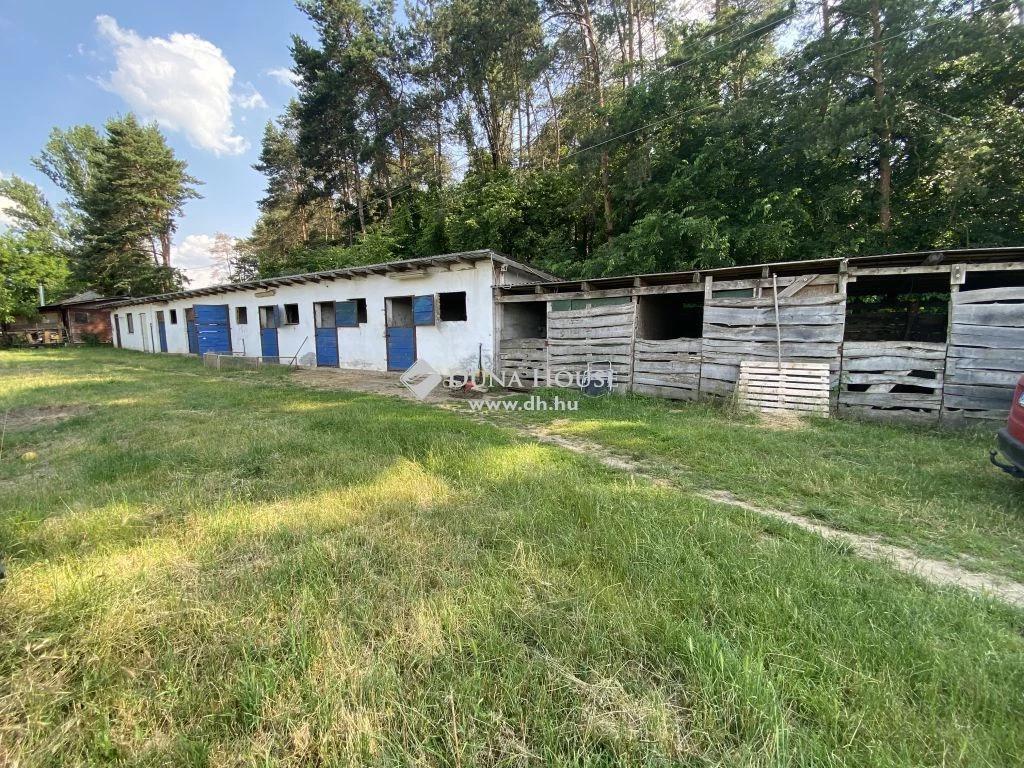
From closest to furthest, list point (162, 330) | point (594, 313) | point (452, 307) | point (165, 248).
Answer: point (594, 313)
point (452, 307)
point (162, 330)
point (165, 248)

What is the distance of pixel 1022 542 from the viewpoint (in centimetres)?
288

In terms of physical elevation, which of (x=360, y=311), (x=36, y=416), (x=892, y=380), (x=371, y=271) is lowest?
(x=36, y=416)

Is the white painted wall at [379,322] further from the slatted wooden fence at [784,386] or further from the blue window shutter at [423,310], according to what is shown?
the slatted wooden fence at [784,386]

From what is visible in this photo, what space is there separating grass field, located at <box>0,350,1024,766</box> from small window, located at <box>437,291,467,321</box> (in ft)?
29.8

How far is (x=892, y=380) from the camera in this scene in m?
6.32

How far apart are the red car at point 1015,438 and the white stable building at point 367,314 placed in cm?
847

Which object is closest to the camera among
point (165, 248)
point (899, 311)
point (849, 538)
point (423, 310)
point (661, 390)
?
point (849, 538)

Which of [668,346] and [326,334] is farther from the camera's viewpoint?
[326,334]

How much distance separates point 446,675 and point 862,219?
13.6m

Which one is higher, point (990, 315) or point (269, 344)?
point (990, 315)

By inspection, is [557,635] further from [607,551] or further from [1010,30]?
[1010,30]

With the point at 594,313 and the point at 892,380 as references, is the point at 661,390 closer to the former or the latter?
the point at 594,313

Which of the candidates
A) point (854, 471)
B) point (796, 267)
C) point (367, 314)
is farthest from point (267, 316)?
point (854, 471)

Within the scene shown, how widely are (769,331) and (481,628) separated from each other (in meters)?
7.22
